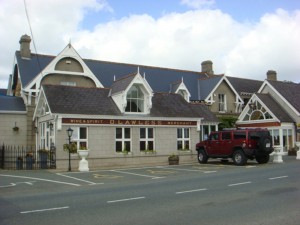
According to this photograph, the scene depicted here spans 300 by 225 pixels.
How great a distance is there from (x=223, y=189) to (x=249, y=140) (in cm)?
1020

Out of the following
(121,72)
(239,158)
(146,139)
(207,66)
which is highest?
(207,66)

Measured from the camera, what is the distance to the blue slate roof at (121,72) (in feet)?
103

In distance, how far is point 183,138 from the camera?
27.9m

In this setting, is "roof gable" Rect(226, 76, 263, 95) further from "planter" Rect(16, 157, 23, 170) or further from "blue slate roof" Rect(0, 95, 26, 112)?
"planter" Rect(16, 157, 23, 170)

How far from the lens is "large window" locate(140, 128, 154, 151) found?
85.5ft

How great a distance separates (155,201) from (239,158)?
509 inches

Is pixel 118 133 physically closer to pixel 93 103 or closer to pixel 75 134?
pixel 93 103

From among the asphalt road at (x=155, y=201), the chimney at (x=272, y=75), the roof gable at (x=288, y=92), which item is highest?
the chimney at (x=272, y=75)

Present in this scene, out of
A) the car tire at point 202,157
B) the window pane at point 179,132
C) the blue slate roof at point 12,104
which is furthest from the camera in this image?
the blue slate roof at point 12,104

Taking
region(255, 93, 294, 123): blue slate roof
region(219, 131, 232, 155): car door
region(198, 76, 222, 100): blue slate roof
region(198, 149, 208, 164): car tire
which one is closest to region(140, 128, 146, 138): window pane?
region(198, 149, 208, 164): car tire

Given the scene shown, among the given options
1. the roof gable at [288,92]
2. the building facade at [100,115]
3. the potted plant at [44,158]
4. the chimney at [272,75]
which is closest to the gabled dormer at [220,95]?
the roof gable at [288,92]

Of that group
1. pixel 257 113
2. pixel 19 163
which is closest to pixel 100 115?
pixel 19 163

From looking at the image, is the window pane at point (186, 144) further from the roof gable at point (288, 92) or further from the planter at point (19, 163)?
the roof gable at point (288, 92)

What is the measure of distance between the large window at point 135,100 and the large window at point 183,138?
3.31 m
